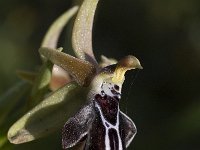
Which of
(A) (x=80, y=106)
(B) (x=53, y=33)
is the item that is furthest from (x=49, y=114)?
(B) (x=53, y=33)

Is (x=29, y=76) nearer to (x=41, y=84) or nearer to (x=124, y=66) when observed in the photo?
(x=41, y=84)

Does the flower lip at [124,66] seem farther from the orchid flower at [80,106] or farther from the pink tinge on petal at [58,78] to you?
the pink tinge on petal at [58,78]

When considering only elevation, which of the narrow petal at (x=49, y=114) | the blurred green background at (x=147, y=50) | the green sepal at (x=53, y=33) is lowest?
the blurred green background at (x=147, y=50)

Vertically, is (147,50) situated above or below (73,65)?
below

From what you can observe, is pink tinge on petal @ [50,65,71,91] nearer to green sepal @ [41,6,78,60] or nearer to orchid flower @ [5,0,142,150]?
green sepal @ [41,6,78,60]

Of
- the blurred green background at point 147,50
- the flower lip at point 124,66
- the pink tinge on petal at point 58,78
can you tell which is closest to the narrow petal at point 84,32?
the flower lip at point 124,66

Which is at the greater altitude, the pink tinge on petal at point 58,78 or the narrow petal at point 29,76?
the narrow petal at point 29,76

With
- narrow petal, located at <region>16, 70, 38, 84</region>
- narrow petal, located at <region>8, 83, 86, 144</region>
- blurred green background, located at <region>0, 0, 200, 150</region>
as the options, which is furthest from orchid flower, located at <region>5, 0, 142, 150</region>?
blurred green background, located at <region>0, 0, 200, 150</region>

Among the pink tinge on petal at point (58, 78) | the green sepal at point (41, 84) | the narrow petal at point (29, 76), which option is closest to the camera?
the green sepal at point (41, 84)
